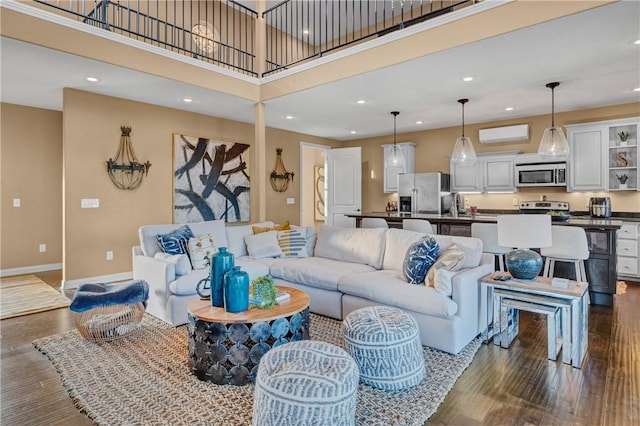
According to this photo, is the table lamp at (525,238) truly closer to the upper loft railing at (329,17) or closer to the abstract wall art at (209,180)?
the upper loft railing at (329,17)

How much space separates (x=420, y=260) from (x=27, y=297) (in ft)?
16.3

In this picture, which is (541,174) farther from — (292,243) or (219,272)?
(219,272)

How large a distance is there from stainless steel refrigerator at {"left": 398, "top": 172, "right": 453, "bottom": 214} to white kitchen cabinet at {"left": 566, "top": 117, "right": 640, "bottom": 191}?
209cm

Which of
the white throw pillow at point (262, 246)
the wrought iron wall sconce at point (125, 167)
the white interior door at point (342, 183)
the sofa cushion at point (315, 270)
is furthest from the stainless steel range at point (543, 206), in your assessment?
the wrought iron wall sconce at point (125, 167)

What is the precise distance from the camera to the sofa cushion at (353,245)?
12.9 feet

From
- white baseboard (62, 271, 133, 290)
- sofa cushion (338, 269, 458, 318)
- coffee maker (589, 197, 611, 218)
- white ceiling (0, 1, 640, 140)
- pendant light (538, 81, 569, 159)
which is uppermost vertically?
white ceiling (0, 1, 640, 140)

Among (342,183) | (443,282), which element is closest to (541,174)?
(342,183)

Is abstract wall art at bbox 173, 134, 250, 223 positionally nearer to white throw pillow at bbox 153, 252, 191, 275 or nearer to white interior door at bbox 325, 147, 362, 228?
white interior door at bbox 325, 147, 362, 228

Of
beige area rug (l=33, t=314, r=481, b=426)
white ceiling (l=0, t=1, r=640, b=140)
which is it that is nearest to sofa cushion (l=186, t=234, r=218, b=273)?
beige area rug (l=33, t=314, r=481, b=426)

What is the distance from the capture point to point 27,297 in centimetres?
456

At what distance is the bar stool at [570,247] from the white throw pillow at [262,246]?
318 cm

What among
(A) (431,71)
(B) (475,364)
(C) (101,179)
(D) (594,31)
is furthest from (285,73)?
(B) (475,364)

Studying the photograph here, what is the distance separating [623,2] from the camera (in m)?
2.69

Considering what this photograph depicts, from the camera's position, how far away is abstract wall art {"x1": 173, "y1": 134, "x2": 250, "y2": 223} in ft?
19.9
